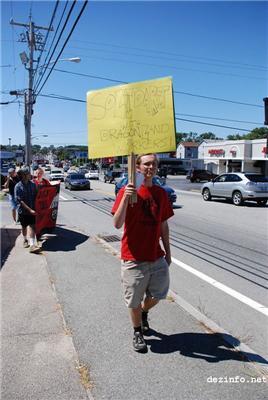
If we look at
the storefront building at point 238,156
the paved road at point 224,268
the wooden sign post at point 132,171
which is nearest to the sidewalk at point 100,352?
the paved road at point 224,268

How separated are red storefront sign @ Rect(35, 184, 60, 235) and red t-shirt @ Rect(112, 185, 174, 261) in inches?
191

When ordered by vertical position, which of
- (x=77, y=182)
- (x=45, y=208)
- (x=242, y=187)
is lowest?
(x=77, y=182)

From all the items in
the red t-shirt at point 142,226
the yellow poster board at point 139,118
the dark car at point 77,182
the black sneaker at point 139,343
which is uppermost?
the yellow poster board at point 139,118

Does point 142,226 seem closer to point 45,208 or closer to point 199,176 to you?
point 45,208

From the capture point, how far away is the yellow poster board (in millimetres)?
3549

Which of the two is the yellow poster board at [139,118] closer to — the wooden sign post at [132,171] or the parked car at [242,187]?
the wooden sign post at [132,171]

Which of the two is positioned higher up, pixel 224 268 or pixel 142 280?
pixel 142 280

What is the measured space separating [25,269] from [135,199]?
12.5ft

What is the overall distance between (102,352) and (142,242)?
107 cm

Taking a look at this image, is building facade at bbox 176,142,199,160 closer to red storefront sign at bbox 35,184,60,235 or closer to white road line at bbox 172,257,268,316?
red storefront sign at bbox 35,184,60,235

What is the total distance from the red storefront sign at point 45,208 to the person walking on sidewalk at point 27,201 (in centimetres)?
24

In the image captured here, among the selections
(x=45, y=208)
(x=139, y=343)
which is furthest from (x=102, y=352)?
(x=45, y=208)

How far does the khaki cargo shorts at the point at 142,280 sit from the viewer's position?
352 cm

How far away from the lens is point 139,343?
142 inches
